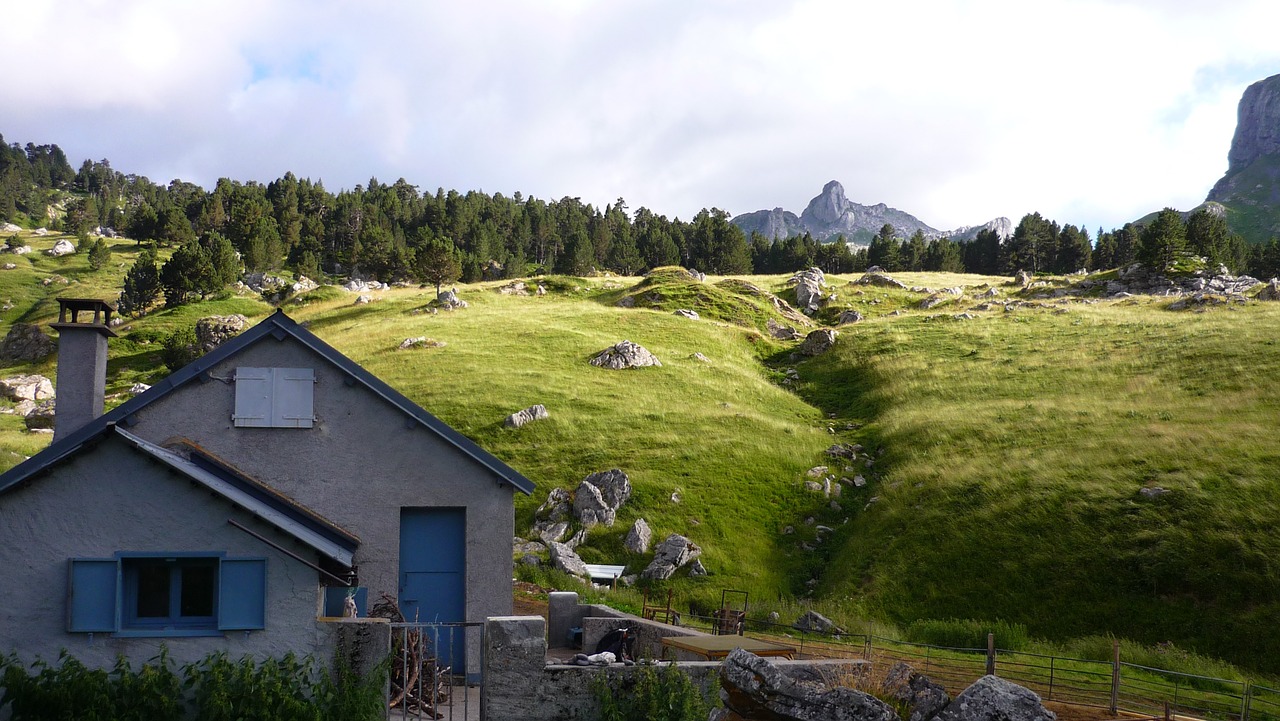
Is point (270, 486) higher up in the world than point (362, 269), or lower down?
lower down

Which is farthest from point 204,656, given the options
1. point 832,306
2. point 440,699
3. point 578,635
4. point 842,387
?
point 832,306

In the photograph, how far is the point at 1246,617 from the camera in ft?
81.3

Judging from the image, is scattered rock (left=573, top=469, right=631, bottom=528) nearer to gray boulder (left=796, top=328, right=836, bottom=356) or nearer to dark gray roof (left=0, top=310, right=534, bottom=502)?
dark gray roof (left=0, top=310, right=534, bottom=502)

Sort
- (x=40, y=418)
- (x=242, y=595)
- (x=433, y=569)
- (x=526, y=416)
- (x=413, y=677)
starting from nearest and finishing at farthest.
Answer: (x=242, y=595) → (x=413, y=677) → (x=433, y=569) → (x=526, y=416) → (x=40, y=418)

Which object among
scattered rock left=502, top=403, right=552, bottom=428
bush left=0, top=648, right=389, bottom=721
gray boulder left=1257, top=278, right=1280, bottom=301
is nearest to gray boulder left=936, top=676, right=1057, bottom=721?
bush left=0, top=648, right=389, bottom=721

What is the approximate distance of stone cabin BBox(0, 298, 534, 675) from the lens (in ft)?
45.6

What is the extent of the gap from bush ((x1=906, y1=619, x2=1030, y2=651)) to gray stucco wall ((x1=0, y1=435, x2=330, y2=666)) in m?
19.0

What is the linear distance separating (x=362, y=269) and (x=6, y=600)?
12508 centimetres

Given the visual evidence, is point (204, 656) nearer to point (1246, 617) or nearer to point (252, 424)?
point (252, 424)

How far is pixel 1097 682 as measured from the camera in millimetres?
18031

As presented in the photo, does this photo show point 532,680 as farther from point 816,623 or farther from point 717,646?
point 816,623

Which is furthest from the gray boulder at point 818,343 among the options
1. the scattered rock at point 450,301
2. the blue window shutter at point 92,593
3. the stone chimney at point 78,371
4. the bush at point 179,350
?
the blue window shutter at point 92,593

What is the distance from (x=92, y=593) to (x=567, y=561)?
21.6 m

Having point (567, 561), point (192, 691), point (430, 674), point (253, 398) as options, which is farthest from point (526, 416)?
point (192, 691)
